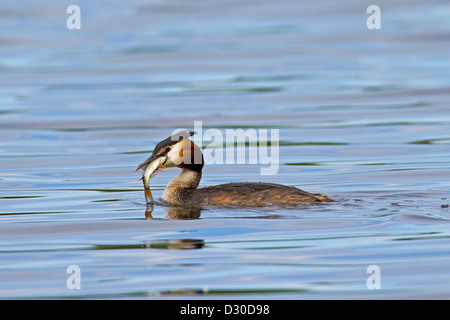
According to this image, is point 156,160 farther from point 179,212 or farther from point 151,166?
point 179,212

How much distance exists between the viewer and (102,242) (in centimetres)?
1108

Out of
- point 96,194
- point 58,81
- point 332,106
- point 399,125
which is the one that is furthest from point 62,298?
point 58,81

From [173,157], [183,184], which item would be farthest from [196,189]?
[173,157]

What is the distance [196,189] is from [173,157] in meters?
0.48

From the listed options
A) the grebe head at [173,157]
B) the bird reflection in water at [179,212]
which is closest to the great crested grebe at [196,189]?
the grebe head at [173,157]

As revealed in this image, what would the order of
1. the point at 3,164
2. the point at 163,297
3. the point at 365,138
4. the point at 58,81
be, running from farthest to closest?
the point at 58,81
the point at 365,138
the point at 3,164
the point at 163,297

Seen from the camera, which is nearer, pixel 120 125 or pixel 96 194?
pixel 96 194

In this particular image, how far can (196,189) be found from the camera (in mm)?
12945

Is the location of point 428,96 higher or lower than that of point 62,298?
higher

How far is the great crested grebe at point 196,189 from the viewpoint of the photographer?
12.3 meters

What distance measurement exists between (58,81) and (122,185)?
1279 centimetres

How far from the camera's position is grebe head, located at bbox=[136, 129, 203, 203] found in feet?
41.9

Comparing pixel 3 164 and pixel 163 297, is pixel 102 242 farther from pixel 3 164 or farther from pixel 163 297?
pixel 3 164

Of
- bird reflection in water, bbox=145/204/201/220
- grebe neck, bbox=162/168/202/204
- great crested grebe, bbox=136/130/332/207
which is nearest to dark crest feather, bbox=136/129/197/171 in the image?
great crested grebe, bbox=136/130/332/207
